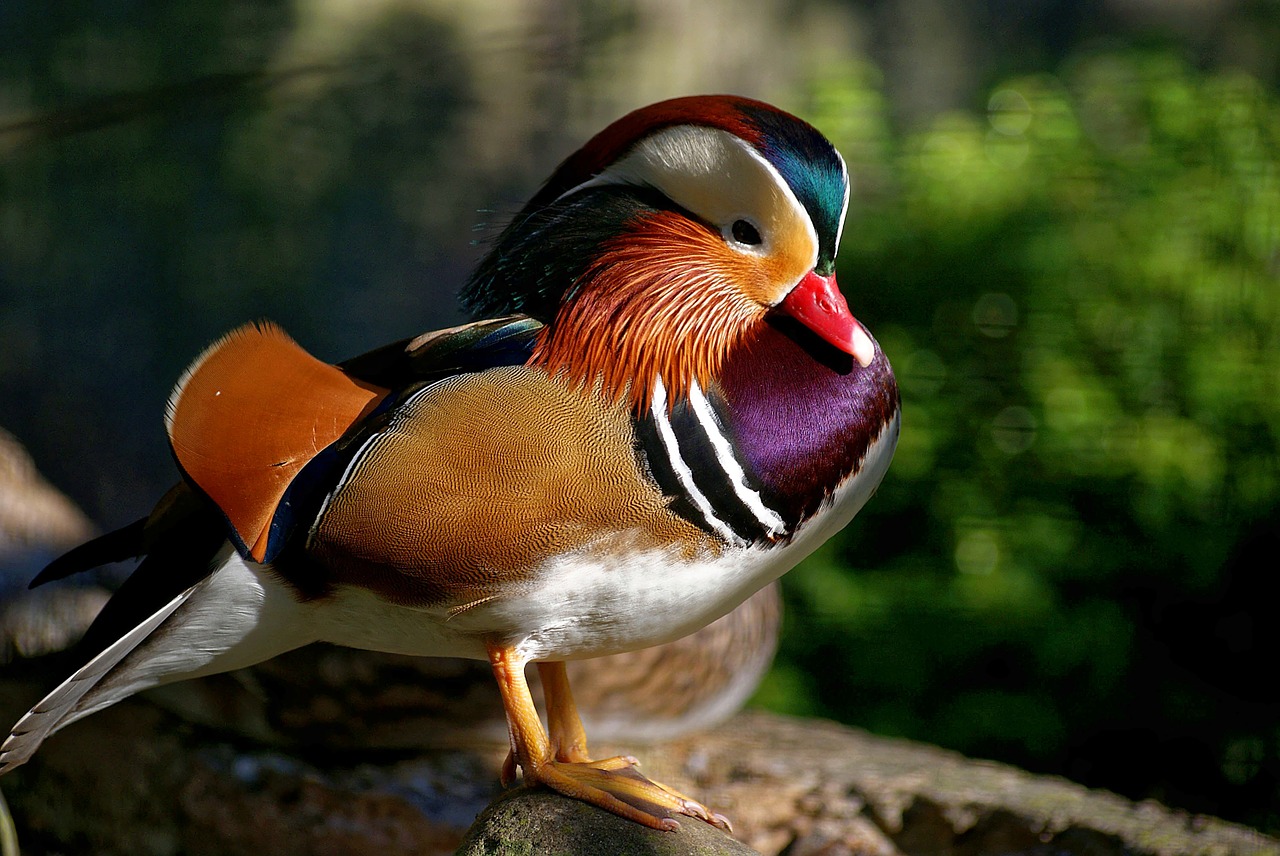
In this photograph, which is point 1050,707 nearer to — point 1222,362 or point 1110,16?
point 1222,362

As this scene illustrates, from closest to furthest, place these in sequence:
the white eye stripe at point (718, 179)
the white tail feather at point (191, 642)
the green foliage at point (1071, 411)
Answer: the white eye stripe at point (718, 179), the white tail feather at point (191, 642), the green foliage at point (1071, 411)

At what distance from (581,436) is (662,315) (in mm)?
131

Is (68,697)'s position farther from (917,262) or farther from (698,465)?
(917,262)

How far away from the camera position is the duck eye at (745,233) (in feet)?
3.41

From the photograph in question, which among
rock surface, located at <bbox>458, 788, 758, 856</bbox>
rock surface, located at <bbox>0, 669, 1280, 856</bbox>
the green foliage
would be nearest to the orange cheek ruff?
rock surface, located at <bbox>458, 788, 758, 856</bbox>

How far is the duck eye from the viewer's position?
1.04m

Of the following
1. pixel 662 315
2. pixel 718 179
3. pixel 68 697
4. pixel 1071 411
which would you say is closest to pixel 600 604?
pixel 662 315

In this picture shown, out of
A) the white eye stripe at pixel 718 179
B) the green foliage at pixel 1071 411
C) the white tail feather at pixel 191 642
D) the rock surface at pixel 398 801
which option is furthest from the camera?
the green foliage at pixel 1071 411

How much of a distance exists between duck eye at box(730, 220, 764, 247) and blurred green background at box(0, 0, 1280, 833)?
0.64 meters

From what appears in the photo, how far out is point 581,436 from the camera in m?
1.02

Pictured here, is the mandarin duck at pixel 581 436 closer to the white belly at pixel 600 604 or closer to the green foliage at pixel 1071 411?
the white belly at pixel 600 604

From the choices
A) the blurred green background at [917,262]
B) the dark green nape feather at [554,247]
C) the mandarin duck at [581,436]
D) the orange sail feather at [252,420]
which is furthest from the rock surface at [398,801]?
the dark green nape feather at [554,247]

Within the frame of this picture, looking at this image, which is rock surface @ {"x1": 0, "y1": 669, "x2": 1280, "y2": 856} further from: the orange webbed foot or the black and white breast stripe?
the black and white breast stripe

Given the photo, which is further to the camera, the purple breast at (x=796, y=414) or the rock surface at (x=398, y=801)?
the rock surface at (x=398, y=801)
